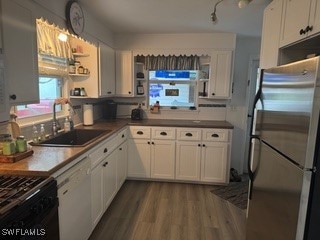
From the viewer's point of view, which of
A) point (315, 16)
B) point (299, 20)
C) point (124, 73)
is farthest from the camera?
point (124, 73)

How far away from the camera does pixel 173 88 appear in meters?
3.95

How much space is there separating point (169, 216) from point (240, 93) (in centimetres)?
237

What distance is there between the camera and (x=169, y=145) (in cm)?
346

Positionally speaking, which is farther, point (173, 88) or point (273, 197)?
point (173, 88)

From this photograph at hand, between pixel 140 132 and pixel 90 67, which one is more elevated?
pixel 90 67

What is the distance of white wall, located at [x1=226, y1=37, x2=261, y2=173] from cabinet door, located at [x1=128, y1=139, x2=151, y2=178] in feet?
4.94

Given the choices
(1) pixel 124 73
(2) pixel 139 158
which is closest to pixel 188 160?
(2) pixel 139 158

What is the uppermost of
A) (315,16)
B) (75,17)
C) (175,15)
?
(175,15)

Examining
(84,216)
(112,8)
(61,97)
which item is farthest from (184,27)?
(84,216)

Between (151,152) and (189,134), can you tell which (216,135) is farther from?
(151,152)

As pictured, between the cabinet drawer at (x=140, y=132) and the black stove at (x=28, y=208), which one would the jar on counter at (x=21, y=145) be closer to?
the black stove at (x=28, y=208)

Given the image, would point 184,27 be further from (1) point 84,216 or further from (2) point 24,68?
(1) point 84,216

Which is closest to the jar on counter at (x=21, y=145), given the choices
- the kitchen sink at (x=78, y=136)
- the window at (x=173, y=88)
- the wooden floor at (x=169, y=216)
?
the kitchen sink at (x=78, y=136)

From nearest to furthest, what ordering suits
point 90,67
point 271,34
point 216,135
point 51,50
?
point 271,34 → point 51,50 → point 90,67 → point 216,135
